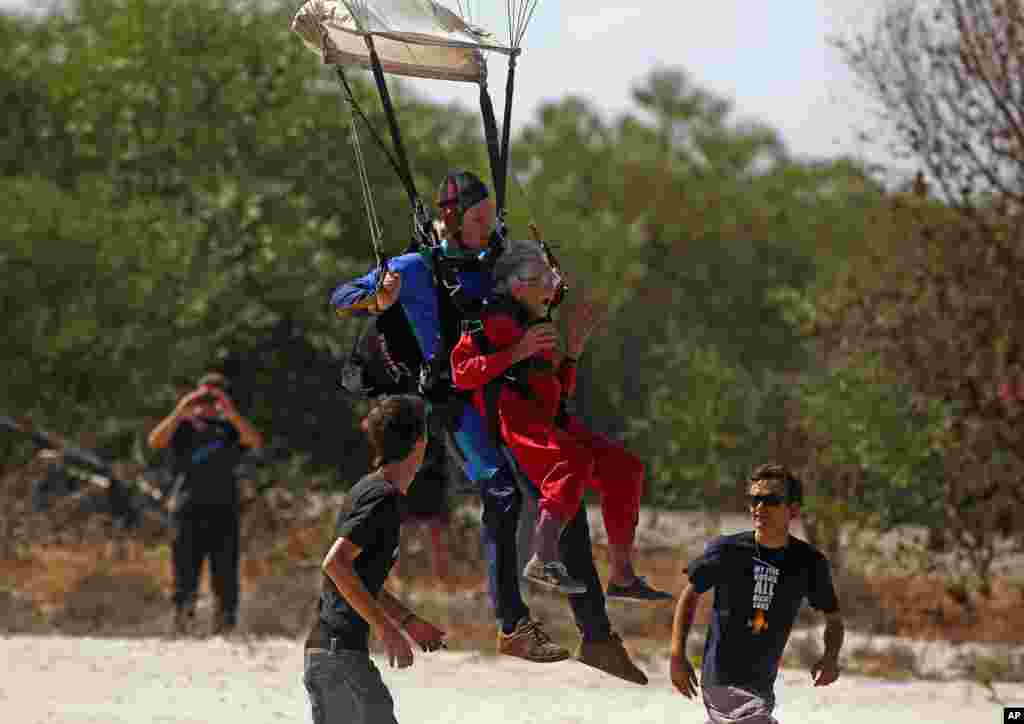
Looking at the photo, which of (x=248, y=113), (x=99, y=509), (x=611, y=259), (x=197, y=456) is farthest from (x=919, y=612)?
(x=611, y=259)

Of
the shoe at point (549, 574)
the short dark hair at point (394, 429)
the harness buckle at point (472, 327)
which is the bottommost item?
the shoe at point (549, 574)

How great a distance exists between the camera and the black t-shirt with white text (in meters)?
13.9

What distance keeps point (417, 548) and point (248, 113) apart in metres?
7.39

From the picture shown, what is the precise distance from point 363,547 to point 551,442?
888 millimetres

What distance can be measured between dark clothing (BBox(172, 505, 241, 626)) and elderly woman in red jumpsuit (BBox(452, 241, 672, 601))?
7363 mm

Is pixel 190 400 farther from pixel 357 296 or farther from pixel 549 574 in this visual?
pixel 549 574

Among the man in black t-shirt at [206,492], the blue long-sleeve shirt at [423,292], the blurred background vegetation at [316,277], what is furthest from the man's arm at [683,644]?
the blurred background vegetation at [316,277]

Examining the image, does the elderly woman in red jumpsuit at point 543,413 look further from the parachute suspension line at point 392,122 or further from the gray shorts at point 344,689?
the gray shorts at point 344,689

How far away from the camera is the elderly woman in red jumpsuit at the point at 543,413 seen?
22.0 ft

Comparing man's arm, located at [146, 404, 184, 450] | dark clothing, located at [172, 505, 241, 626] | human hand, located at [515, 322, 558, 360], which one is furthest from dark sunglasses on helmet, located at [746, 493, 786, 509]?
dark clothing, located at [172, 505, 241, 626]

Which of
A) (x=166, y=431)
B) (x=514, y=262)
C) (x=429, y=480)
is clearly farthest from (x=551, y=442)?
(x=166, y=431)

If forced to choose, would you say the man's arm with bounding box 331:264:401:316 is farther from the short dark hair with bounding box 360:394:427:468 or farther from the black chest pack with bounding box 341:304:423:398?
the short dark hair with bounding box 360:394:427:468

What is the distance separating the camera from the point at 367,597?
6125mm

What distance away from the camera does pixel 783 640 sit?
680 centimetres
